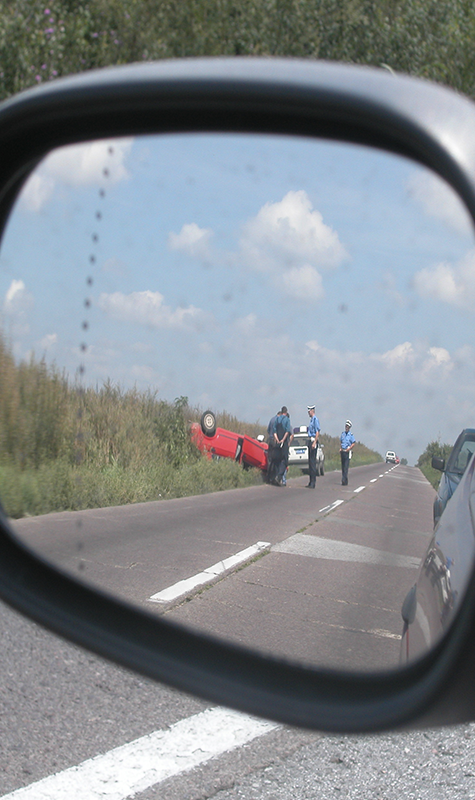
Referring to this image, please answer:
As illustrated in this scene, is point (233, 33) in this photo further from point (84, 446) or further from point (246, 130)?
point (246, 130)

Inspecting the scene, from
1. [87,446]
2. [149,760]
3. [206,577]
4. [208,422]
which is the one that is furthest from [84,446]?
[206,577]

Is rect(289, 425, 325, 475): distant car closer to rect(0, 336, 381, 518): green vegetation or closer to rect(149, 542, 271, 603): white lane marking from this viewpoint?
rect(0, 336, 381, 518): green vegetation

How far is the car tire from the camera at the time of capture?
56.7 inches

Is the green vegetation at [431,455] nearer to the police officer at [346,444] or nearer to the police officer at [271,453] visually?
the police officer at [346,444]

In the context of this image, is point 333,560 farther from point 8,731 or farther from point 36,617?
point 8,731

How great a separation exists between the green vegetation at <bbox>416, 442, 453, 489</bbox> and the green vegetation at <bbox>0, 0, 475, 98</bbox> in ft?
50.5

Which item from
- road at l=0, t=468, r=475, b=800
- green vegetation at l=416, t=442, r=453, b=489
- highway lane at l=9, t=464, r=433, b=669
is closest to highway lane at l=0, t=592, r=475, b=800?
road at l=0, t=468, r=475, b=800

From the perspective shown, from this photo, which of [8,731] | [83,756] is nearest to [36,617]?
[83,756]

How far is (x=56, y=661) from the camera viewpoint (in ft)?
12.6

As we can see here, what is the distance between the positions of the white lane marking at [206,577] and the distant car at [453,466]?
0.73 m

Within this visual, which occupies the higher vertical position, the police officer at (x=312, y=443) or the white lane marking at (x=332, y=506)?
the police officer at (x=312, y=443)

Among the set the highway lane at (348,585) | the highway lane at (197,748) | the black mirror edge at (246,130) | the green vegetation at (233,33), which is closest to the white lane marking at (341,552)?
the highway lane at (348,585)

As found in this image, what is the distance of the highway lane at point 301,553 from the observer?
1387mm

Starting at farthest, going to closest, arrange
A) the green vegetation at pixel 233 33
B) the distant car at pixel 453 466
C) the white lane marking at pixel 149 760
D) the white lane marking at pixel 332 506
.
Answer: the green vegetation at pixel 233 33 → the white lane marking at pixel 149 760 → the white lane marking at pixel 332 506 → the distant car at pixel 453 466
